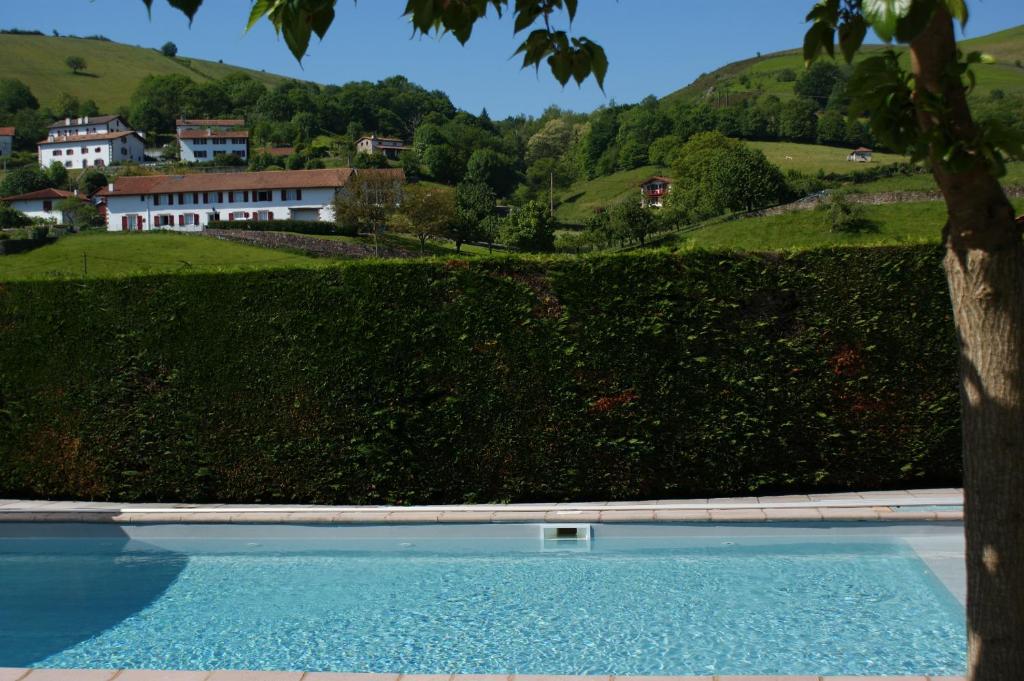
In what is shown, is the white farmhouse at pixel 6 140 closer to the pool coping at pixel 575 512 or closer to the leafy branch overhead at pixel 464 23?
the pool coping at pixel 575 512

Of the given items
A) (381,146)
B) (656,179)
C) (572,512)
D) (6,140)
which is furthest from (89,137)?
(572,512)

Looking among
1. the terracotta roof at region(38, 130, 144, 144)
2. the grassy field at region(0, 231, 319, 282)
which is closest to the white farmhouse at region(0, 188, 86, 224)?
the terracotta roof at region(38, 130, 144, 144)

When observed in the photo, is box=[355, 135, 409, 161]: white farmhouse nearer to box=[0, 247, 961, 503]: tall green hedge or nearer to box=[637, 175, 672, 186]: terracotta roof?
box=[637, 175, 672, 186]: terracotta roof

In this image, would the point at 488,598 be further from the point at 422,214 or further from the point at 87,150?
the point at 87,150

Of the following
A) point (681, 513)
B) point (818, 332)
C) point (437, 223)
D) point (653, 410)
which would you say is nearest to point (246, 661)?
point (681, 513)

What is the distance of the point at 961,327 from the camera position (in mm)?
2820

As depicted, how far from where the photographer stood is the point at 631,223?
65.8 metres

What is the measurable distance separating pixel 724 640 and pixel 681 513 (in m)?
2.29

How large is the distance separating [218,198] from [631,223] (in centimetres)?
3897

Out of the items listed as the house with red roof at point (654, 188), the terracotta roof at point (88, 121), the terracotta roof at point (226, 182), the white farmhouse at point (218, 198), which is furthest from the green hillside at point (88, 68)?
the house with red roof at point (654, 188)

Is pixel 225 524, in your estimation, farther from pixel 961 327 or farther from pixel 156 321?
pixel 961 327

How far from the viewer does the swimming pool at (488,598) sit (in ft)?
21.4

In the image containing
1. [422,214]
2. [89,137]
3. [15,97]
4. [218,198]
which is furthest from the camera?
[15,97]

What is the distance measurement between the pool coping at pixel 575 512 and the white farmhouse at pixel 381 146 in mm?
117051
